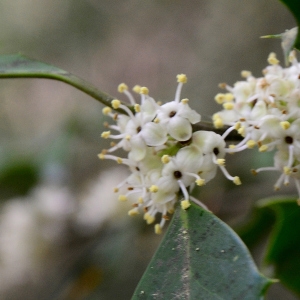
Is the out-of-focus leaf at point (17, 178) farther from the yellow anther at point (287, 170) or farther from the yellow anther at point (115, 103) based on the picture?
the yellow anther at point (287, 170)

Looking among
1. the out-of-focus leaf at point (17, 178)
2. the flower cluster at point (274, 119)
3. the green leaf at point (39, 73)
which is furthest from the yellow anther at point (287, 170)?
the out-of-focus leaf at point (17, 178)

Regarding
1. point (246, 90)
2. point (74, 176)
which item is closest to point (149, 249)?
point (74, 176)

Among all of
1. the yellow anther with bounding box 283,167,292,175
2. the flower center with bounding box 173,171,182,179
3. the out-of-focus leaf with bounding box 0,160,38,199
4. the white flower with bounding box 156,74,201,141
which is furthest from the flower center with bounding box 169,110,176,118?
the out-of-focus leaf with bounding box 0,160,38,199

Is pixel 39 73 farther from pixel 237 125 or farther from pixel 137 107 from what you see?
pixel 237 125

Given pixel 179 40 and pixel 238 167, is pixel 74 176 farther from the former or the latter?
pixel 179 40

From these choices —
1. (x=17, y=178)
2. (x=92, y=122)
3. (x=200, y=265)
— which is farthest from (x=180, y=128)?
(x=92, y=122)

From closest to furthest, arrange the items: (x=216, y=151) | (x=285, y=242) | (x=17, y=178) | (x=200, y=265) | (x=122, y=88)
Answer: (x=200, y=265) < (x=216, y=151) < (x=122, y=88) < (x=285, y=242) < (x=17, y=178)
